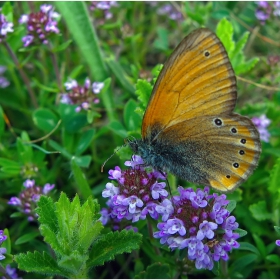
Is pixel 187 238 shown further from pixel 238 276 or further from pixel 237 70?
pixel 237 70

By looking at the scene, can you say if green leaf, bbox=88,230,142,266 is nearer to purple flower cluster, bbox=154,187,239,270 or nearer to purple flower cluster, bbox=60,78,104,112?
purple flower cluster, bbox=154,187,239,270

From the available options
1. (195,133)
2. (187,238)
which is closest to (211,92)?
(195,133)

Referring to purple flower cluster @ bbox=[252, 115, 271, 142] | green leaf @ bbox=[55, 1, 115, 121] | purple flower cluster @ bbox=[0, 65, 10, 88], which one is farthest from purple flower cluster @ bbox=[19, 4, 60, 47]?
purple flower cluster @ bbox=[252, 115, 271, 142]

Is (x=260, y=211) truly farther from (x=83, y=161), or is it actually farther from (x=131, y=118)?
(x=83, y=161)

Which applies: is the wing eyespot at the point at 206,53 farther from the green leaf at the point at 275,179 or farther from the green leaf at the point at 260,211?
the green leaf at the point at 260,211

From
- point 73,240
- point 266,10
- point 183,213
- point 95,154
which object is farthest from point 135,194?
point 266,10

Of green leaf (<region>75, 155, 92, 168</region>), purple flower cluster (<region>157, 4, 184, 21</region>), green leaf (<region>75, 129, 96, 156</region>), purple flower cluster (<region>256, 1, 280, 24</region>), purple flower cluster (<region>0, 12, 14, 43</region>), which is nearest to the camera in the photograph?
green leaf (<region>75, 155, 92, 168</region>)

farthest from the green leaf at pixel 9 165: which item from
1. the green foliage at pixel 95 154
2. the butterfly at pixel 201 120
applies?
the butterfly at pixel 201 120
